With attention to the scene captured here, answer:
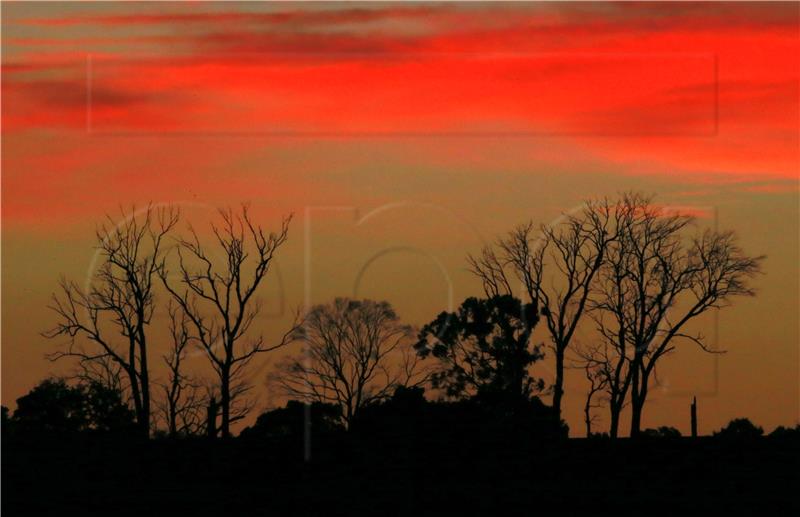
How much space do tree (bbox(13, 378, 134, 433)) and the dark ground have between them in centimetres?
1327

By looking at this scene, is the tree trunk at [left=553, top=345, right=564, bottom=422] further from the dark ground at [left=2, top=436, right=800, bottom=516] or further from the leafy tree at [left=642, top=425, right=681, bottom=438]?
the dark ground at [left=2, top=436, right=800, bottom=516]

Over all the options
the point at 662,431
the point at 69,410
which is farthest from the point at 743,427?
the point at 69,410

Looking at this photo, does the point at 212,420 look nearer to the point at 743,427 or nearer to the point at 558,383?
the point at 558,383

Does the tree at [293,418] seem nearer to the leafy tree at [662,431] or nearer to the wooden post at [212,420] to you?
the wooden post at [212,420]

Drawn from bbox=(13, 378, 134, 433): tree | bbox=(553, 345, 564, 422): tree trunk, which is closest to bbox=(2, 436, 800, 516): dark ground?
bbox=(553, 345, 564, 422): tree trunk

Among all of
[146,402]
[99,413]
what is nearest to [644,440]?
[146,402]

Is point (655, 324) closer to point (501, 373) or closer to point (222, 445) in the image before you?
point (501, 373)

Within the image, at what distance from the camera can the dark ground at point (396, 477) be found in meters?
27.2

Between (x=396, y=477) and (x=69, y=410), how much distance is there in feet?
68.1

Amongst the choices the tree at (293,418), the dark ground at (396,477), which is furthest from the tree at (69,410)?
the dark ground at (396,477)

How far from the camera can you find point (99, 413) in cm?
4600

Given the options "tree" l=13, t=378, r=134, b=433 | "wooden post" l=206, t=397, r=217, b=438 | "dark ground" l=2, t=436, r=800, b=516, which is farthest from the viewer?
"tree" l=13, t=378, r=134, b=433

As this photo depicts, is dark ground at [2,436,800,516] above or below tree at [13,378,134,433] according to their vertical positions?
below

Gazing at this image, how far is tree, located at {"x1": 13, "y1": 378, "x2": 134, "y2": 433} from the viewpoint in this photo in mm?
45750
